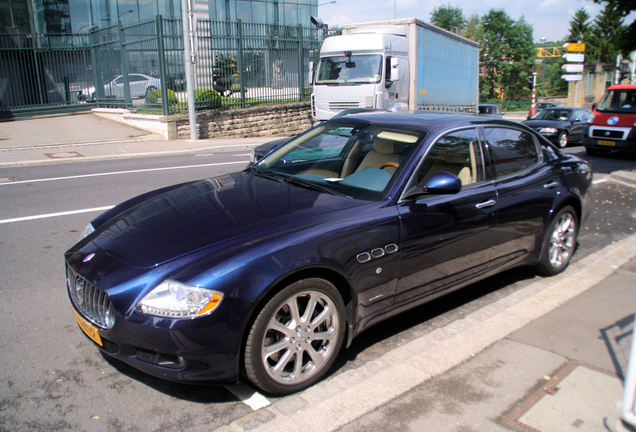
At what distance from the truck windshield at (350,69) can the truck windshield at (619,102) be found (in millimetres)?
6857

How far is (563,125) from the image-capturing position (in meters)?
18.2

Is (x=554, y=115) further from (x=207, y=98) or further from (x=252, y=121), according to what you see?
(x=207, y=98)

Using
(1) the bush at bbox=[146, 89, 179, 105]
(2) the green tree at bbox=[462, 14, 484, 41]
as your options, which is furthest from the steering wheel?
(2) the green tree at bbox=[462, 14, 484, 41]

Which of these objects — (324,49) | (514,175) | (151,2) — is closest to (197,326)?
(514,175)

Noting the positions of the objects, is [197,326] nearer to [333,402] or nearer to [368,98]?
[333,402]

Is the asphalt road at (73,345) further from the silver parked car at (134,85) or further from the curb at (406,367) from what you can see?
the silver parked car at (134,85)

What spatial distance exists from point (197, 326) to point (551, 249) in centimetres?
378

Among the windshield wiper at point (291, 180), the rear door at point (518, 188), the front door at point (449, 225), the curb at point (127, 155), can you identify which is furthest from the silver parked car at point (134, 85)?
the front door at point (449, 225)

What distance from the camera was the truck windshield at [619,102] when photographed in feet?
50.1

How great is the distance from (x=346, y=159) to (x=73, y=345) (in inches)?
102

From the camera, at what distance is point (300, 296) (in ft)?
10.2

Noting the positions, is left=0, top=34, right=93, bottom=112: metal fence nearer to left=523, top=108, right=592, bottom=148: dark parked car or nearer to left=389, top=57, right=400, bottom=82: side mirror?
left=389, top=57, right=400, bottom=82: side mirror

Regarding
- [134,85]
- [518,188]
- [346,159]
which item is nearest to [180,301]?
[346,159]

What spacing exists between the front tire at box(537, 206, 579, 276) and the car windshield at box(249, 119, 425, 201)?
1.91m
